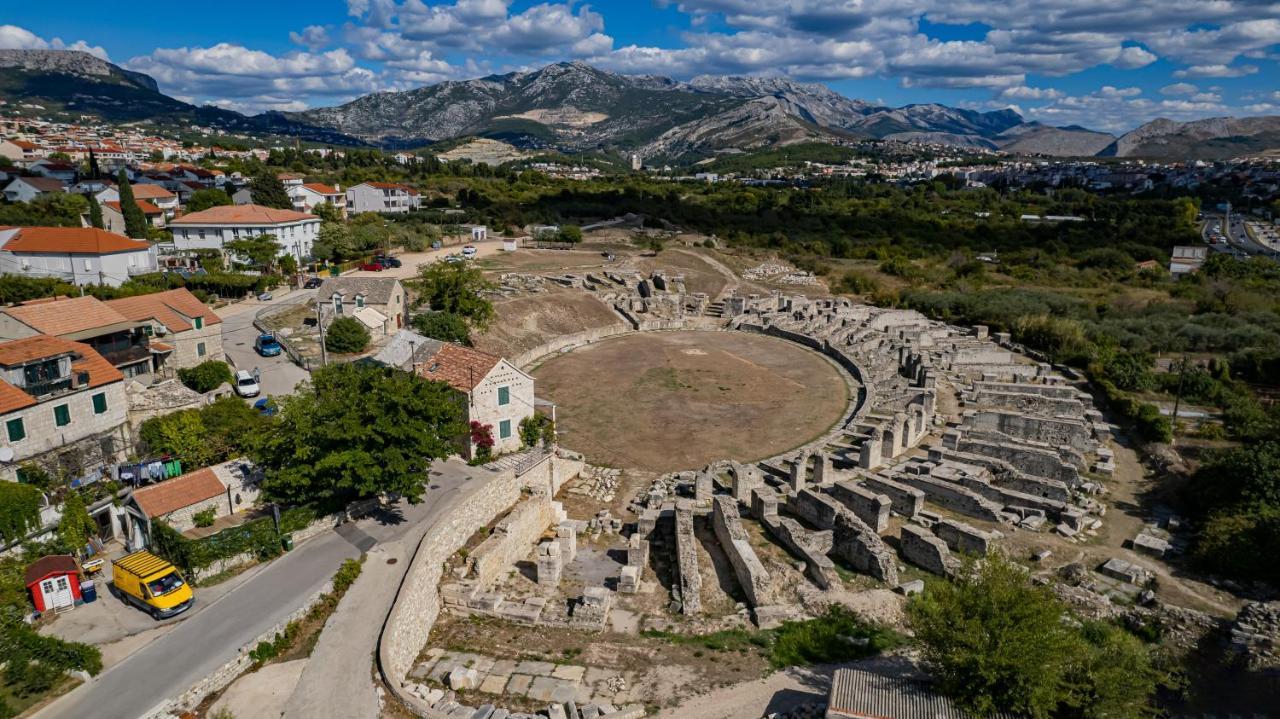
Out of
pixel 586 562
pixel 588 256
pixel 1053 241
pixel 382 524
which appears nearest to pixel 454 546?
pixel 382 524

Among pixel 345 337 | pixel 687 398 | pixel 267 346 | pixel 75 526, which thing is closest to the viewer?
pixel 75 526

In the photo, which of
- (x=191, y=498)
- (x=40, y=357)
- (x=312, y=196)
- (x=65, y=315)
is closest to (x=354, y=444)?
(x=191, y=498)

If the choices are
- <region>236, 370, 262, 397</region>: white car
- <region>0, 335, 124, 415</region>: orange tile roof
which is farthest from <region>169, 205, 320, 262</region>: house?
<region>0, 335, 124, 415</region>: orange tile roof

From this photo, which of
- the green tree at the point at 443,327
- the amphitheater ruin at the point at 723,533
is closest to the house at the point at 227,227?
the green tree at the point at 443,327

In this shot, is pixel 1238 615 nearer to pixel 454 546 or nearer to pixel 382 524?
pixel 454 546

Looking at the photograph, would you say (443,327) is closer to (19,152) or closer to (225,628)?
(225,628)

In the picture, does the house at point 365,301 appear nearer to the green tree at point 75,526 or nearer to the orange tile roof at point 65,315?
the orange tile roof at point 65,315
